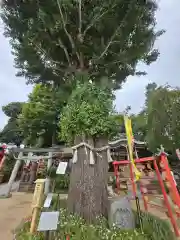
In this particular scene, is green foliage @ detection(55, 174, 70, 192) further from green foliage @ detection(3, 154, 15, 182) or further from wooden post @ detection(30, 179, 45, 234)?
wooden post @ detection(30, 179, 45, 234)

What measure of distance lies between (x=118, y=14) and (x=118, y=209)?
439cm

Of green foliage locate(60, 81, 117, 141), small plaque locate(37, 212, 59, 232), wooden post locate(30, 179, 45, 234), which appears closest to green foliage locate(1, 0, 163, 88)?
green foliage locate(60, 81, 117, 141)

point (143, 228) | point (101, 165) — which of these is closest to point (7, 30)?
point (101, 165)

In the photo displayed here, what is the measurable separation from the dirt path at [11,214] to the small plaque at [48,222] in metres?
1.53

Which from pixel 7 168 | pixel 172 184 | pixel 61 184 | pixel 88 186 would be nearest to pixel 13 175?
pixel 61 184

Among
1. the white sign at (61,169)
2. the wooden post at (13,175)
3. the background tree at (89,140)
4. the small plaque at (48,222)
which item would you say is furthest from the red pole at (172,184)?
the wooden post at (13,175)

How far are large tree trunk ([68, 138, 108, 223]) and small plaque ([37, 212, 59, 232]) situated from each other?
1082 millimetres

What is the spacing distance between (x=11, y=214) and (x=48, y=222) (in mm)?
3171

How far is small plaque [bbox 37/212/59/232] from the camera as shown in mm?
2311

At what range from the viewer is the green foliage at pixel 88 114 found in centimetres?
382

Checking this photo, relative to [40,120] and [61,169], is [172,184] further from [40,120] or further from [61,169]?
[40,120]

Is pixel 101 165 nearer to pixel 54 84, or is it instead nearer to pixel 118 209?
pixel 118 209

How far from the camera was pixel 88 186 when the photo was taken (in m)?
3.60

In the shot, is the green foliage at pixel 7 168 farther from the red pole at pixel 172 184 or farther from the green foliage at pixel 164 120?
the red pole at pixel 172 184
